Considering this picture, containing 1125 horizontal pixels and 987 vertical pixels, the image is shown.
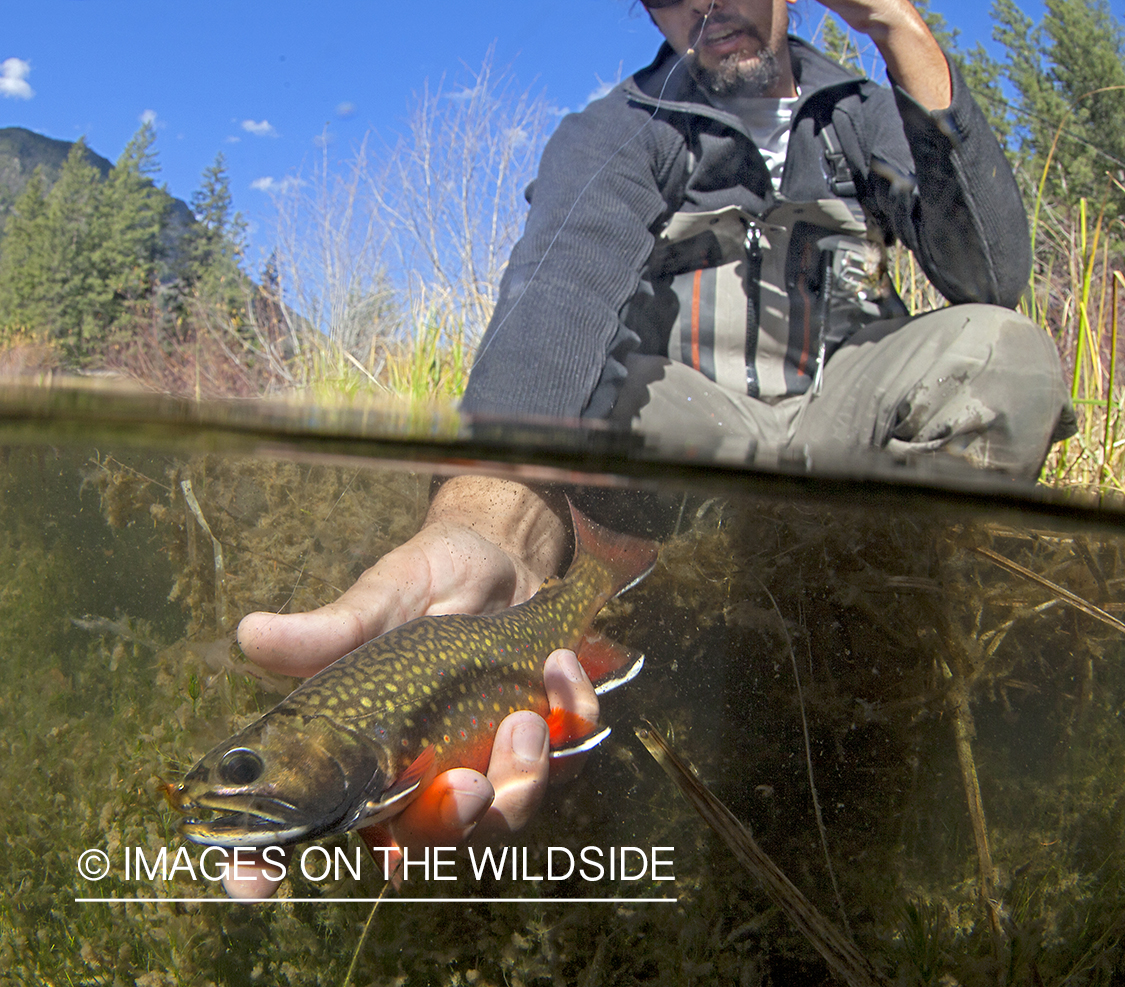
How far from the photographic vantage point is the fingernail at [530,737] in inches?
20.8

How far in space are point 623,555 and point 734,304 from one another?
496 mm

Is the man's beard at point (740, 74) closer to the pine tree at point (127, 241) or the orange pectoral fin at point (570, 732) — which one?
the pine tree at point (127, 241)

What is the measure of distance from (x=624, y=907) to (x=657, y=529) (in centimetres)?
33

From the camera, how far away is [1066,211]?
2.80 ft

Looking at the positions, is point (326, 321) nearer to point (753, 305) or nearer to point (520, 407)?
point (520, 407)

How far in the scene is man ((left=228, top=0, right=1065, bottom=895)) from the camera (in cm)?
57

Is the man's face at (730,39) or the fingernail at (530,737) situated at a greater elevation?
the man's face at (730,39)

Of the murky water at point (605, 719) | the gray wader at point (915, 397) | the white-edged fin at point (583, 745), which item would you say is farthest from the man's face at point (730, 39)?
the white-edged fin at point (583, 745)

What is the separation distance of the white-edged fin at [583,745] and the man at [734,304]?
17mm

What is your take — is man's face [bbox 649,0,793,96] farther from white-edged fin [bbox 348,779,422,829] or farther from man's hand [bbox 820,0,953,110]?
white-edged fin [bbox 348,779,422,829]

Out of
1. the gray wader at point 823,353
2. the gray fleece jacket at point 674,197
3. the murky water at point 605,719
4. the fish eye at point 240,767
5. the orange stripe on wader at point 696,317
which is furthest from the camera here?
the orange stripe on wader at point 696,317

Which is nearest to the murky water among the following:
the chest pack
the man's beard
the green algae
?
the green algae

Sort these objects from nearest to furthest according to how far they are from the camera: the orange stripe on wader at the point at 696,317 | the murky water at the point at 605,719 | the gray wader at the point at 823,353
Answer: the murky water at the point at 605,719 < the gray wader at the point at 823,353 < the orange stripe on wader at the point at 696,317

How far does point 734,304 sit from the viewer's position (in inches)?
36.7
